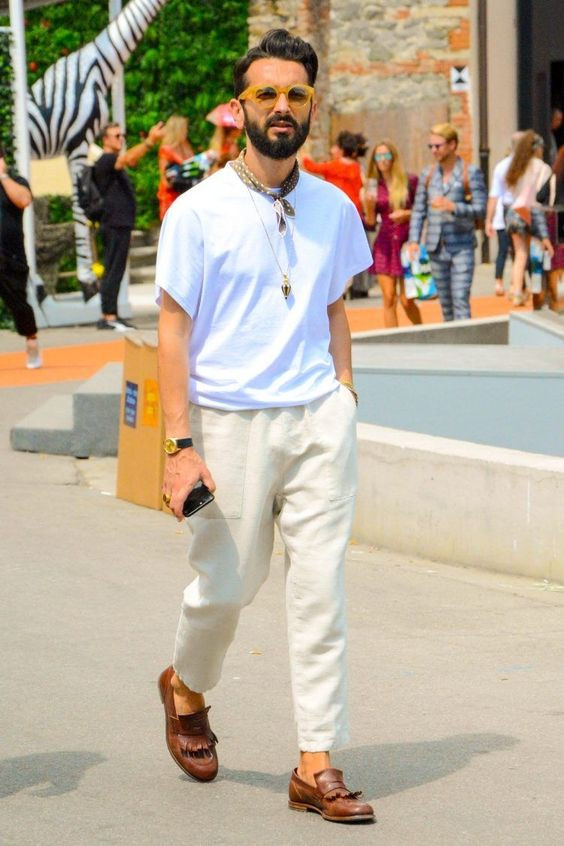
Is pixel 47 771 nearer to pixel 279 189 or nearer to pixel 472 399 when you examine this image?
pixel 279 189

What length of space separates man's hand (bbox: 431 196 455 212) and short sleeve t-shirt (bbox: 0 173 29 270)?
3.19 meters

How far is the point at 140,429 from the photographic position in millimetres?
9586

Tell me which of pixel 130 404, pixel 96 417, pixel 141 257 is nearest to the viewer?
pixel 130 404

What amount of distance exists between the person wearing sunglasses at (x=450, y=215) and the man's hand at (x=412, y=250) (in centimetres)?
2

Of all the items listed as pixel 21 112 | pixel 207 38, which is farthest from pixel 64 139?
pixel 207 38

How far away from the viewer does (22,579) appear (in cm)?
786

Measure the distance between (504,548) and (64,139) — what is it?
12444 mm

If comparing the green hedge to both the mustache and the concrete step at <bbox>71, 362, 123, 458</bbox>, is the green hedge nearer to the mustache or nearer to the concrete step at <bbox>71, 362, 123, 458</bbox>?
the concrete step at <bbox>71, 362, 123, 458</bbox>

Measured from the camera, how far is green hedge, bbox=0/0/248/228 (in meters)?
25.9

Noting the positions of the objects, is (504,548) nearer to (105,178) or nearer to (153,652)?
(153,652)

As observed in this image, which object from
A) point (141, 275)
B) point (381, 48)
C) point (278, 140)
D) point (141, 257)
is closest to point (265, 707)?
point (278, 140)

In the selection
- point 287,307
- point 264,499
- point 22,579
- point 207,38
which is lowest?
point 22,579

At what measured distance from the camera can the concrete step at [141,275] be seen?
2414cm

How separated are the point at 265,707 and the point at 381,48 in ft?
69.2
